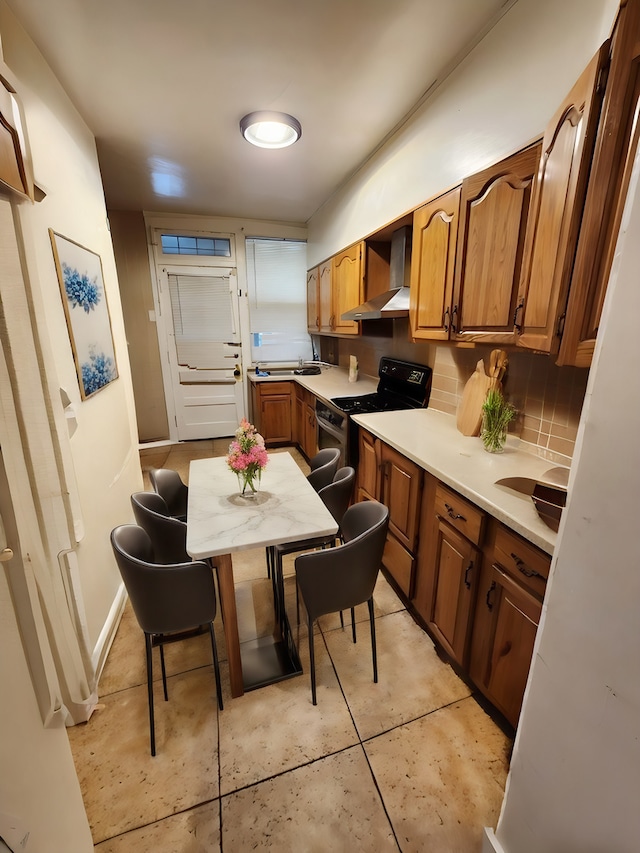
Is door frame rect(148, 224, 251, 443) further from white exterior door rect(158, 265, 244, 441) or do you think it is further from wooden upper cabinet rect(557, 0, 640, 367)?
wooden upper cabinet rect(557, 0, 640, 367)

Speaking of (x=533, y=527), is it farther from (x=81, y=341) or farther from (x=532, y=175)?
(x=81, y=341)

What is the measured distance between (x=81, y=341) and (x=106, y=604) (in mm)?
1323

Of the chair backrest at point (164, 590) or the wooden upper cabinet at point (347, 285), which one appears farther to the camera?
the wooden upper cabinet at point (347, 285)

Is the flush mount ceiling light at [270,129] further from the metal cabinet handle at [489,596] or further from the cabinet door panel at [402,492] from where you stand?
the metal cabinet handle at [489,596]

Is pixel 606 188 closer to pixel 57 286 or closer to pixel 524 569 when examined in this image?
pixel 524 569

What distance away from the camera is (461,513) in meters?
1.38

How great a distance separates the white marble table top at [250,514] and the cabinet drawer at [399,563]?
669 millimetres

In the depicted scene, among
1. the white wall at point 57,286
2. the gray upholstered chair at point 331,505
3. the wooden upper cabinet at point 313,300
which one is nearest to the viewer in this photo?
the white wall at point 57,286

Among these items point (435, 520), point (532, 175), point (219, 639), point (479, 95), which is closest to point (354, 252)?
point (479, 95)

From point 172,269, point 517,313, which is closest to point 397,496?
point 517,313

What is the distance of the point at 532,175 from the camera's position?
1.28 metres

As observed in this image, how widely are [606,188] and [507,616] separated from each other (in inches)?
53.0

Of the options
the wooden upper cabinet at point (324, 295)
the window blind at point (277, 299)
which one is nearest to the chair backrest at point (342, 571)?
the wooden upper cabinet at point (324, 295)

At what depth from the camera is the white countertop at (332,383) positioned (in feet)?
10.0
